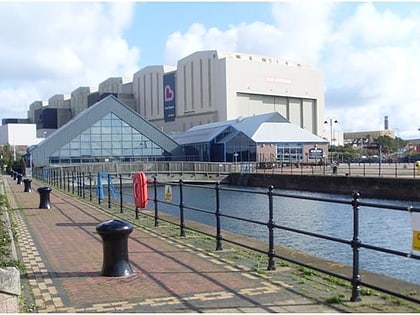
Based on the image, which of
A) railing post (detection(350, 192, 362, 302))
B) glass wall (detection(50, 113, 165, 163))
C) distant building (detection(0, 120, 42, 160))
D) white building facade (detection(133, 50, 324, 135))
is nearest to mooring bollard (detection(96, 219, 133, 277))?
railing post (detection(350, 192, 362, 302))

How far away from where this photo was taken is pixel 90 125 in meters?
73.2

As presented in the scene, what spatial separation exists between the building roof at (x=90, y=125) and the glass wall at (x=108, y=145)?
0.50 m

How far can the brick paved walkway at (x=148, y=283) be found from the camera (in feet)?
19.7

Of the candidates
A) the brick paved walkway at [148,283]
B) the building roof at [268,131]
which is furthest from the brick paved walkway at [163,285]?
the building roof at [268,131]

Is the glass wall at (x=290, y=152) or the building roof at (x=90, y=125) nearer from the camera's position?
the building roof at (x=90, y=125)

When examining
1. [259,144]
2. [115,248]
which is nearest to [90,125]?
[259,144]

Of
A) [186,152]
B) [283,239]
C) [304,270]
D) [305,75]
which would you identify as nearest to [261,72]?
[305,75]

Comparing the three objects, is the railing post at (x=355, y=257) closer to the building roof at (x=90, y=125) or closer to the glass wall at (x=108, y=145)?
the building roof at (x=90, y=125)

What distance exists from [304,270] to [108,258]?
2675 mm

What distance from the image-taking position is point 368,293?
21.3 feet

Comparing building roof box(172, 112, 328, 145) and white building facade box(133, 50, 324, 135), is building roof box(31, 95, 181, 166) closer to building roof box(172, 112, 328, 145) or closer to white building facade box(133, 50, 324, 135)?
building roof box(172, 112, 328, 145)

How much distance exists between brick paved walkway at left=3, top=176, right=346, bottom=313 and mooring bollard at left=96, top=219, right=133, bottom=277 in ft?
0.39

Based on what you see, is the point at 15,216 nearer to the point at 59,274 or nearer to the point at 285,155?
the point at 59,274

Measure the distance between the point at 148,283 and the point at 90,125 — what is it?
6793cm
